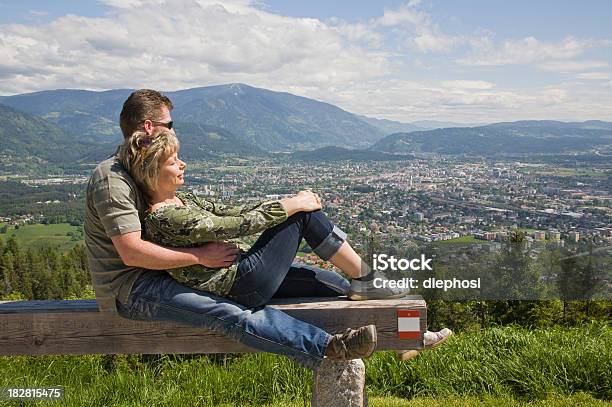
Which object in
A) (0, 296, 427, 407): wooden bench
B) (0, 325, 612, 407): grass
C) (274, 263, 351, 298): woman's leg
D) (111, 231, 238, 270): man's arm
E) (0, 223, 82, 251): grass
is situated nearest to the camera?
(111, 231, 238, 270): man's arm

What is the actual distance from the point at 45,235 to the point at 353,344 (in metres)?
64.6

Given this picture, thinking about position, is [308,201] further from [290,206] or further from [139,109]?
[139,109]

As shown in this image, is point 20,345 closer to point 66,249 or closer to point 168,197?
point 168,197

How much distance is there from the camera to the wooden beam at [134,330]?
294cm

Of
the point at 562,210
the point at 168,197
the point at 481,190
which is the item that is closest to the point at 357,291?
the point at 168,197

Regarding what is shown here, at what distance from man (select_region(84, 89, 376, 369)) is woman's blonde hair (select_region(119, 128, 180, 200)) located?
0.05 meters

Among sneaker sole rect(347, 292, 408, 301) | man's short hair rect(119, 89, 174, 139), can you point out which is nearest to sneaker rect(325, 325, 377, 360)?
sneaker sole rect(347, 292, 408, 301)

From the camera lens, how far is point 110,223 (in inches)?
105

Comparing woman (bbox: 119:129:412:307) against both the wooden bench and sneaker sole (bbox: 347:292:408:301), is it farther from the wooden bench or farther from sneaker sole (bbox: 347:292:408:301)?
the wooden bench

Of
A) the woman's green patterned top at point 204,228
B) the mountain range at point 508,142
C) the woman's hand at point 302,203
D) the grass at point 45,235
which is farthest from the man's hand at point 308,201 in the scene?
the mountain range at point 508,142

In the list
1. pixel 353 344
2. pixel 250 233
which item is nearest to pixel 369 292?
pixel 353 344

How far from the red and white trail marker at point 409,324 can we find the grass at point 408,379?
0.81 m

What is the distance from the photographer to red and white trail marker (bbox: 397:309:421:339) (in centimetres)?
293

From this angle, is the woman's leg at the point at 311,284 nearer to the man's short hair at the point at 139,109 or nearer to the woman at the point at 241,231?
the woman at the point at 241,231
